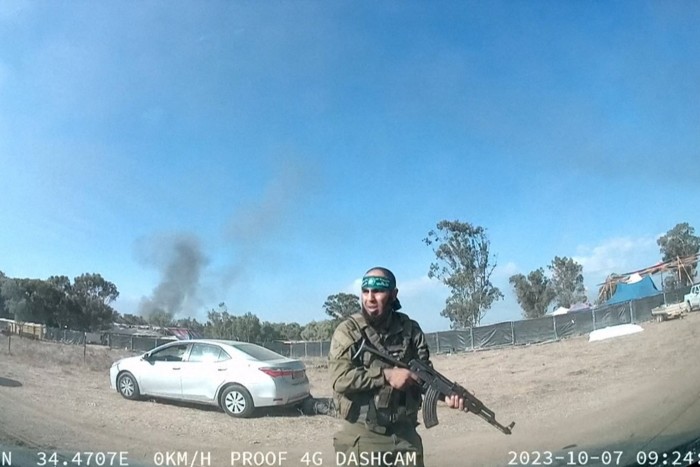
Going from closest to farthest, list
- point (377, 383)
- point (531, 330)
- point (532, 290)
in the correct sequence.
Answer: point (377, 383) < point (532, 290) < point (531, 330)

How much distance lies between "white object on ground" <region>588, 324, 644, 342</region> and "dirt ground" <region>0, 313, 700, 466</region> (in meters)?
0.04

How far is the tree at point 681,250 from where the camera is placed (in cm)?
398

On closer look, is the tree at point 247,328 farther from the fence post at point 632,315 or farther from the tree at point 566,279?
the fence post at point 632,315

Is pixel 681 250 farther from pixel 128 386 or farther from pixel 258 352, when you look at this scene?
pixel 128 386

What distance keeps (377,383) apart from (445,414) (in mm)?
853

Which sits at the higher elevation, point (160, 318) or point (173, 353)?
point (160, 318)

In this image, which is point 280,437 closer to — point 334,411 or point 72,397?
point 334,411

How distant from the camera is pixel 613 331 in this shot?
3.80m

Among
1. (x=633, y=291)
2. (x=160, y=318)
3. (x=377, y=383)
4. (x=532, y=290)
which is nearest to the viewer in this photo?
(x=377, y=383)

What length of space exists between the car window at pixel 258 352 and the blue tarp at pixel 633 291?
233cm

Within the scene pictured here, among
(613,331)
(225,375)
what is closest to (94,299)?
(225,375)

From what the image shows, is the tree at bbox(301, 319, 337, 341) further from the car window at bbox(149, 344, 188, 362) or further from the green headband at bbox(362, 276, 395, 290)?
the car window at bbox(149, 344, 188, 362)

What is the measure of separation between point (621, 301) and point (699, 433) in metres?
1.39

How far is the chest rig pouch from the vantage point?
296cm
